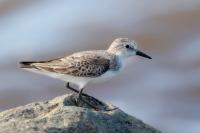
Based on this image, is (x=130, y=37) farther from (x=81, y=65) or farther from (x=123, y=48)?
(x=81, y=65)

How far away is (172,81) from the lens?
61.6ft

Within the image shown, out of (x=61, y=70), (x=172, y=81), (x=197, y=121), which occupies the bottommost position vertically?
(x=61, y=70)

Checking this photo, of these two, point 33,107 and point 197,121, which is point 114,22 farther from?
point 33,107

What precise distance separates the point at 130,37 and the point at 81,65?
411 inches

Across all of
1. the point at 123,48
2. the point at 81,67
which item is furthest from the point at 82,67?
the point at 123,48

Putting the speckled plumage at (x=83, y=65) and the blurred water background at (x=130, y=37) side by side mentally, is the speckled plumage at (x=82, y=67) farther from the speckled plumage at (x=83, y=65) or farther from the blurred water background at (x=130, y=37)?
the blurred water background at (x=130, y=37)

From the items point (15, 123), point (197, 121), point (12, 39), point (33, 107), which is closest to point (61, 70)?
point (33, 107)

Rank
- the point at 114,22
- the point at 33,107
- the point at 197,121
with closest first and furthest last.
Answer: the point at 33,107 < the point at 197,121 < the point at 114,22

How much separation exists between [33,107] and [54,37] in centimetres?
1233

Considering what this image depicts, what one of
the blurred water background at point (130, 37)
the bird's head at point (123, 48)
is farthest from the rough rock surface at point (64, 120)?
the blurred water background at point (130, 37)

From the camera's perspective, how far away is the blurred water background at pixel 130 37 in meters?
17.8

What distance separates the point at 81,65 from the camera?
34.9 feet

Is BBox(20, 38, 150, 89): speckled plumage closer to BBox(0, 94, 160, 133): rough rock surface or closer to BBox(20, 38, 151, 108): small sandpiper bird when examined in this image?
BBox(20, 38, 151, 108): small sandpiper bird

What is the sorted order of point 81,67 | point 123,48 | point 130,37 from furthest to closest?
point 130,37
point 123,48
point 81,67
